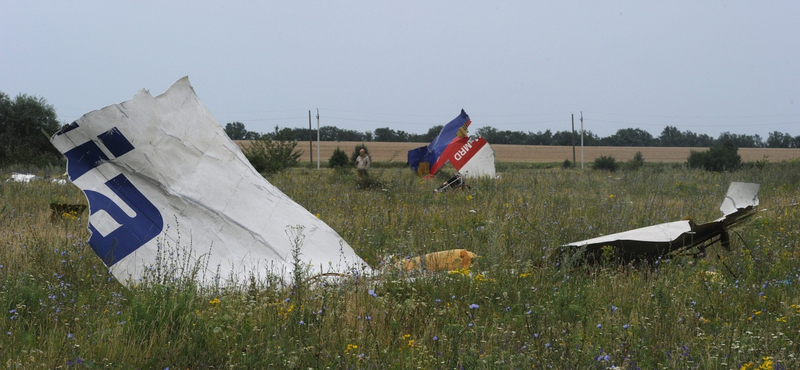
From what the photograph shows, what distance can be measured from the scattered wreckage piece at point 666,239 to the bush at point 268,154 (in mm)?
10451

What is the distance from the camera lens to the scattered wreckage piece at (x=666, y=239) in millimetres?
4531

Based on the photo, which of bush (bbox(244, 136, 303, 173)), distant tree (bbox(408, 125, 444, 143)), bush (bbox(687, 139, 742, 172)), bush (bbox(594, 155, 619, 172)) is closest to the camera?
bush (bbox(244, 136, 303, 173))

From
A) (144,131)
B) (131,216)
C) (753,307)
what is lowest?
(753,307)

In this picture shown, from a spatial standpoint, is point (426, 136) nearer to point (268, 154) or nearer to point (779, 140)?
point (779, 140)

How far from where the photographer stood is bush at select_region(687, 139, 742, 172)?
22.2 meters

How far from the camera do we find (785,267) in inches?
179

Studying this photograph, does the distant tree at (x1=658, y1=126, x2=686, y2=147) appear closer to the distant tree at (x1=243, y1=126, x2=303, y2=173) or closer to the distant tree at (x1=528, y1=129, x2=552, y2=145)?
the distant tree at (x1=528, y1=129, x2=552, y2=145)

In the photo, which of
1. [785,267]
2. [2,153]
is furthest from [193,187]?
[2,153]

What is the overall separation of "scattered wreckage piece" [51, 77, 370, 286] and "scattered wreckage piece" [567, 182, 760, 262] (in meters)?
1.83

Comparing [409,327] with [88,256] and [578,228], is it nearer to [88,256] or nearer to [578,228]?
[88,256]

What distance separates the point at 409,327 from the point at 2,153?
2883 cm

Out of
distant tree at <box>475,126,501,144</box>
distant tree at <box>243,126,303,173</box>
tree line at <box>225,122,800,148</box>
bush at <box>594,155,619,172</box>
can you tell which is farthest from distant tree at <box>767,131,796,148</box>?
distant tree at <box>243,126,303,173</box>

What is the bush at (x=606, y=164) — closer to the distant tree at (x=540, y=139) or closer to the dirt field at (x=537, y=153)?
the dirt field at (x=537, y=153)

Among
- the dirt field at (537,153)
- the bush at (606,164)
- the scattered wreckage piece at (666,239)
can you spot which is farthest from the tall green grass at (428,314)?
the dirt field at (537,153)
